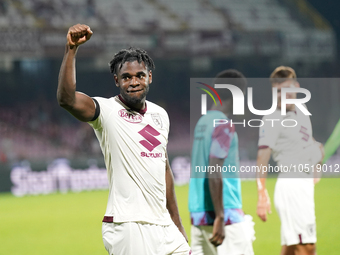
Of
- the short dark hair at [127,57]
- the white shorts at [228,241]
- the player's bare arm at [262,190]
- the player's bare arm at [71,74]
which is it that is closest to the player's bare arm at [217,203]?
the white shorts at [228,241]

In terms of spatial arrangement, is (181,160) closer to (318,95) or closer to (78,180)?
(78,180)

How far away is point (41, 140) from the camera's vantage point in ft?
66.0

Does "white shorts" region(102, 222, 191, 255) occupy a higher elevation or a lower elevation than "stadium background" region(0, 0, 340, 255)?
lower

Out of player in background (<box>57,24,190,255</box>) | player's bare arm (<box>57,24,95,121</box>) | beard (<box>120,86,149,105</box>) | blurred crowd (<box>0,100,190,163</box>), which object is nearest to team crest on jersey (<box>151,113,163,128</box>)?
player in background (<box>57,24,190,255</box>)

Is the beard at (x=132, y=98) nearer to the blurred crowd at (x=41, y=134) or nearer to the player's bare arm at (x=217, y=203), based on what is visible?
the player's bare arm at (x=217, y=203)

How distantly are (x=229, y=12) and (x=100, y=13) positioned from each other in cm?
589

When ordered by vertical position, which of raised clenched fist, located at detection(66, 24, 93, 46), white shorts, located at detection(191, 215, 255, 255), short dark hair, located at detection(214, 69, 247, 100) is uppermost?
short dark hair, located at detection(214, 69, 247, 100)

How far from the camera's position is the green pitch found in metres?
7.73

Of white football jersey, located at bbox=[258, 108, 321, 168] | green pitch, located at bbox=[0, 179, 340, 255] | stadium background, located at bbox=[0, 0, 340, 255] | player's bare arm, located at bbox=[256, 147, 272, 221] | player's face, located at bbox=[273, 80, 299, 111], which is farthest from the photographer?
stadium background, located at bbox=[0, 0, 340, 255]

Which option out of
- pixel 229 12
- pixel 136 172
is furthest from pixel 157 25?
pixel 136 172

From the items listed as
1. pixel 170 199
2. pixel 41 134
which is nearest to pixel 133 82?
pixel 170 199

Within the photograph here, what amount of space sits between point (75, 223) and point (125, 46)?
1000 cm

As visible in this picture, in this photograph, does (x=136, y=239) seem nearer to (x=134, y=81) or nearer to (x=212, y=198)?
(x=134, y=81)

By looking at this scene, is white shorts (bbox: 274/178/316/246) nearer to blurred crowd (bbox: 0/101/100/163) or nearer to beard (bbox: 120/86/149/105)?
beard (bbox: 120/86/149/105)
